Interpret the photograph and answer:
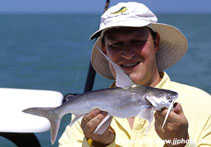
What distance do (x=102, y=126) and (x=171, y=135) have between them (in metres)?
0.40

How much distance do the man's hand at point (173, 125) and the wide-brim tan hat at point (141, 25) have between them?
0.68 metres

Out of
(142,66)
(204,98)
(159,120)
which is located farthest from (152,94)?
(204,98)

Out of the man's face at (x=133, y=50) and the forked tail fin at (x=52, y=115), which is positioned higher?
the man's face at (x=133, y=50)

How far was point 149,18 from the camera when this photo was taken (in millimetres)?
2658

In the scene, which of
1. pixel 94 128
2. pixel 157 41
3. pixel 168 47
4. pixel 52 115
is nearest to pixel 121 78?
pixel 94 128

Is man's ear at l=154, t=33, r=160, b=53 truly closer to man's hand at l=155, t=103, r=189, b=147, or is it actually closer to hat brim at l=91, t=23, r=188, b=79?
hat brim at l=91, t=23, r=188, b=79

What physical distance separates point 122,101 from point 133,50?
0.51 m

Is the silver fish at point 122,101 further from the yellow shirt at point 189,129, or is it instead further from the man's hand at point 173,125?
the yellow shirt at point 189,129

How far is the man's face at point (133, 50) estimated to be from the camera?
2510 mm

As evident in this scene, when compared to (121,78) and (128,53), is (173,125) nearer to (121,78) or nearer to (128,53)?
(121,78)

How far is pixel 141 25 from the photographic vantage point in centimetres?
250

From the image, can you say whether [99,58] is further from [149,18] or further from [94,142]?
[94,142]

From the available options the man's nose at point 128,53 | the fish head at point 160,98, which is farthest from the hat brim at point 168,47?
the fish head at point 160,98

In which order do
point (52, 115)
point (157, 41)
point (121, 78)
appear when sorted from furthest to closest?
point (157, 41) < point (52, 115) < point (121, 78)
